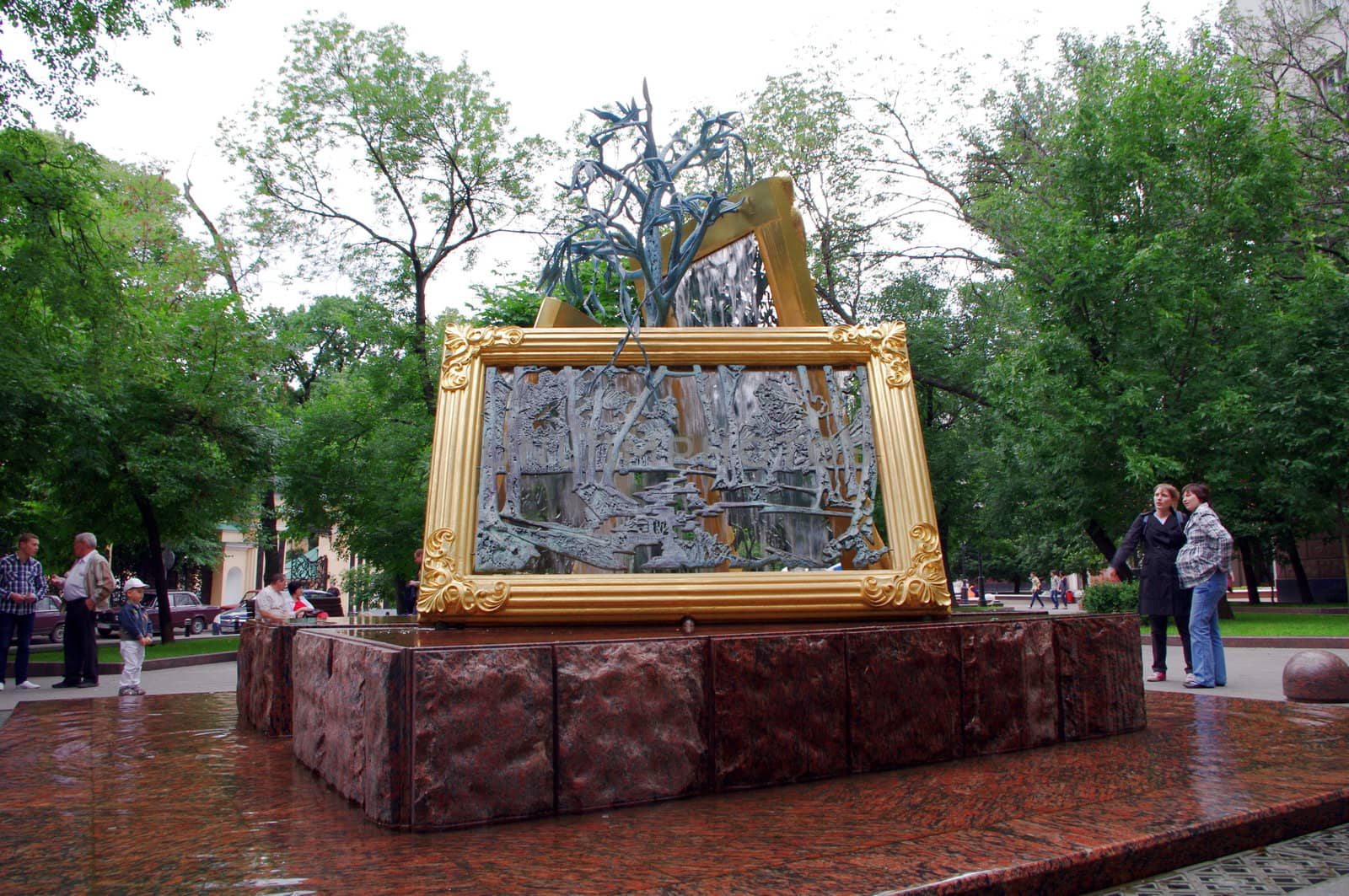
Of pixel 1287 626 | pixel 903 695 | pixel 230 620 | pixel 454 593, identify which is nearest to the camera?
pixel 903 695

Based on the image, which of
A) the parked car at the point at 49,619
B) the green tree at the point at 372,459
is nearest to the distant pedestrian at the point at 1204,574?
the green tree at the point at 372,459

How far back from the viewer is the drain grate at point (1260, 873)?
9.93 ft

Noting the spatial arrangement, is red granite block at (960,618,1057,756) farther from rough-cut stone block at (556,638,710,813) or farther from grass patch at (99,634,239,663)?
grass patch at (99,634,239,663)

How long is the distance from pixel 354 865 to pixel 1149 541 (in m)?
7.09

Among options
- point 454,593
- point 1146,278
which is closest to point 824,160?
point 1146,278

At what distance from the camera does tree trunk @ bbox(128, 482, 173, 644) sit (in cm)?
1956

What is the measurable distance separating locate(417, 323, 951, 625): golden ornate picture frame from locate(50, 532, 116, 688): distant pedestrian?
603 centimetres

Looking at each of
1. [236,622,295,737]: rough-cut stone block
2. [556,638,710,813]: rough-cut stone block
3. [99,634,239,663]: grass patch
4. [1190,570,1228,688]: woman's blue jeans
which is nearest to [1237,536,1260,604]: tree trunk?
[1190,570,1228,688]: woman's blue jeans

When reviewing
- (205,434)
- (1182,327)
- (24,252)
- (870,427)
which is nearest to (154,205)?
(205,434)

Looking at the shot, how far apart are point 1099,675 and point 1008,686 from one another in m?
0.71

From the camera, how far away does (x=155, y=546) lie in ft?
65.8

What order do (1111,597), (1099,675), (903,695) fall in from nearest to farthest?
(903,695) < (1099,675) < (1111,597)

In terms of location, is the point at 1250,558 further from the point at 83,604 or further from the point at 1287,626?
the point at 83,604

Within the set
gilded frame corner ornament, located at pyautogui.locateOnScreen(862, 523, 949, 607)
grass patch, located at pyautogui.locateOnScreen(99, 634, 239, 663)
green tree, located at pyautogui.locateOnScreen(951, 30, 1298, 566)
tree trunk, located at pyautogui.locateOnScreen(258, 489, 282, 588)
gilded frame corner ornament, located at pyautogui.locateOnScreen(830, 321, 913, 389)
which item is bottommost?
grass patch, located at pyautogui.locateOnScreen(99, 634, 239, 663)
